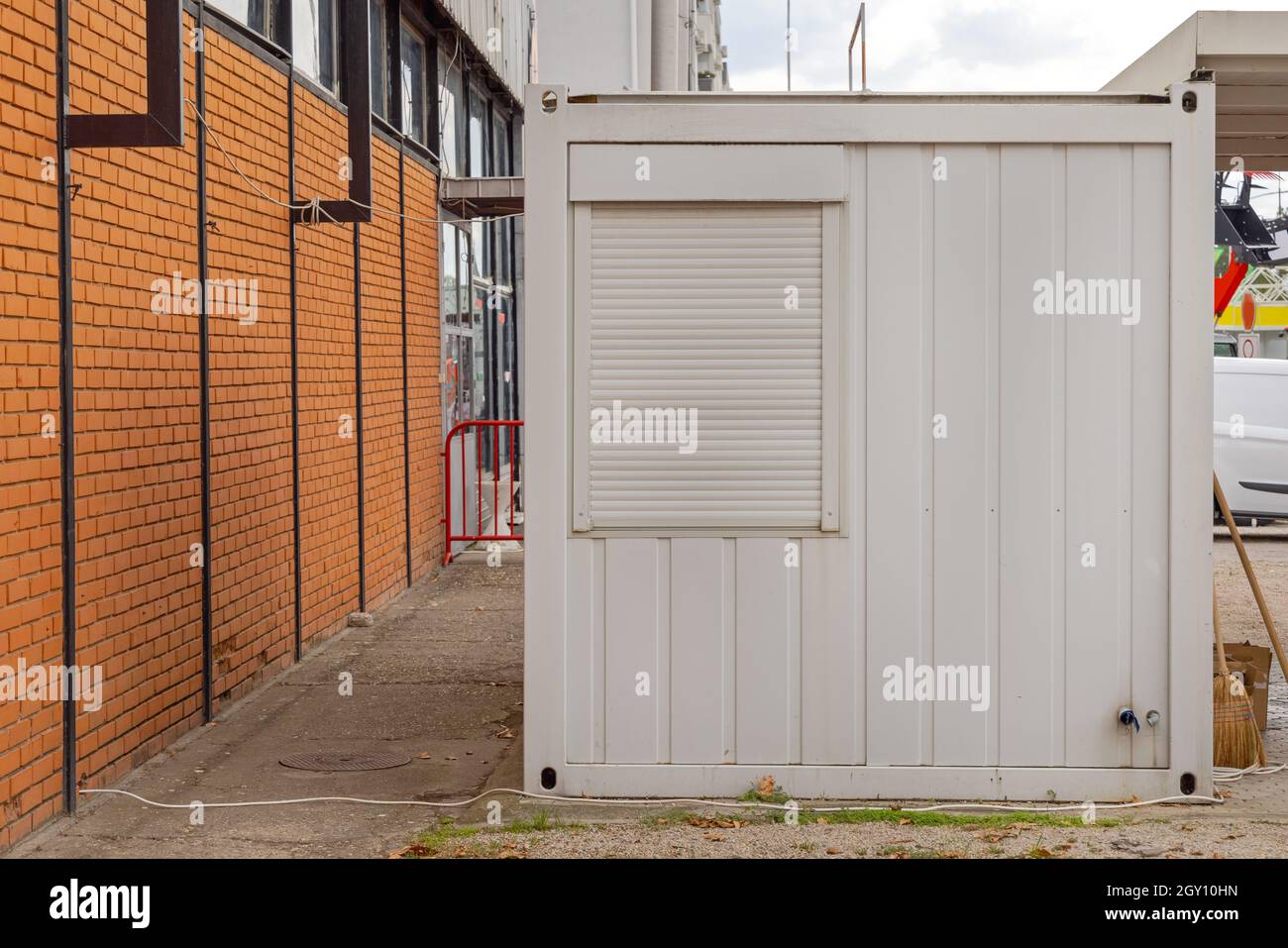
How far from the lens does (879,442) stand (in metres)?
6.18

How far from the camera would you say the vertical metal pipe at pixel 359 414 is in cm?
1120

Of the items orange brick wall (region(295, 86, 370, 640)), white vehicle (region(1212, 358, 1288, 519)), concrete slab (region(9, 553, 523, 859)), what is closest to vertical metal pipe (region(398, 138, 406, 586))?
concrete slab (region(9, 553, 523, 859))

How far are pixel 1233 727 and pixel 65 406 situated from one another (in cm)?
516

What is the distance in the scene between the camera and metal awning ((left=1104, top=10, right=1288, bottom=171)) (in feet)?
21.9

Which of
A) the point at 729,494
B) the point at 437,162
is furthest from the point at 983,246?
the point at 437,162

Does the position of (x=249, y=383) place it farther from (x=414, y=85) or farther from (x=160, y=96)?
(x=414, y=85)

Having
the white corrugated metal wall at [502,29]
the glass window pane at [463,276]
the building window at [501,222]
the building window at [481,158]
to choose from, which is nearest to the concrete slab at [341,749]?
the glass window pane at [463,276]

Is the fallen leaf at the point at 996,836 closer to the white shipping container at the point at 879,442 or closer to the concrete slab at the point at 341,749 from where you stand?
the white shipping container at the point at 879,442

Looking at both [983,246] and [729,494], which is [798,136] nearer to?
[983,246]

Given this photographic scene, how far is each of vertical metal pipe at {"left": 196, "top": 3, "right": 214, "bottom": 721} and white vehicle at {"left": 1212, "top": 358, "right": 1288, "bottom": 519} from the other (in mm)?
12591

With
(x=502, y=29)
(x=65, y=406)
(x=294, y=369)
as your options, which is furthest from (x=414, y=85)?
(x=65, y=406)

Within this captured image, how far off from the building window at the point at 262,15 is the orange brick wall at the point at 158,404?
271mm

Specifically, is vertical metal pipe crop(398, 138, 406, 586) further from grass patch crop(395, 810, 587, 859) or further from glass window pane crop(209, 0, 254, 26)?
grass patch crop(395, 810, 587, 859)

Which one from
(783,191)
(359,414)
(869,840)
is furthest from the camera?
(359,414)
